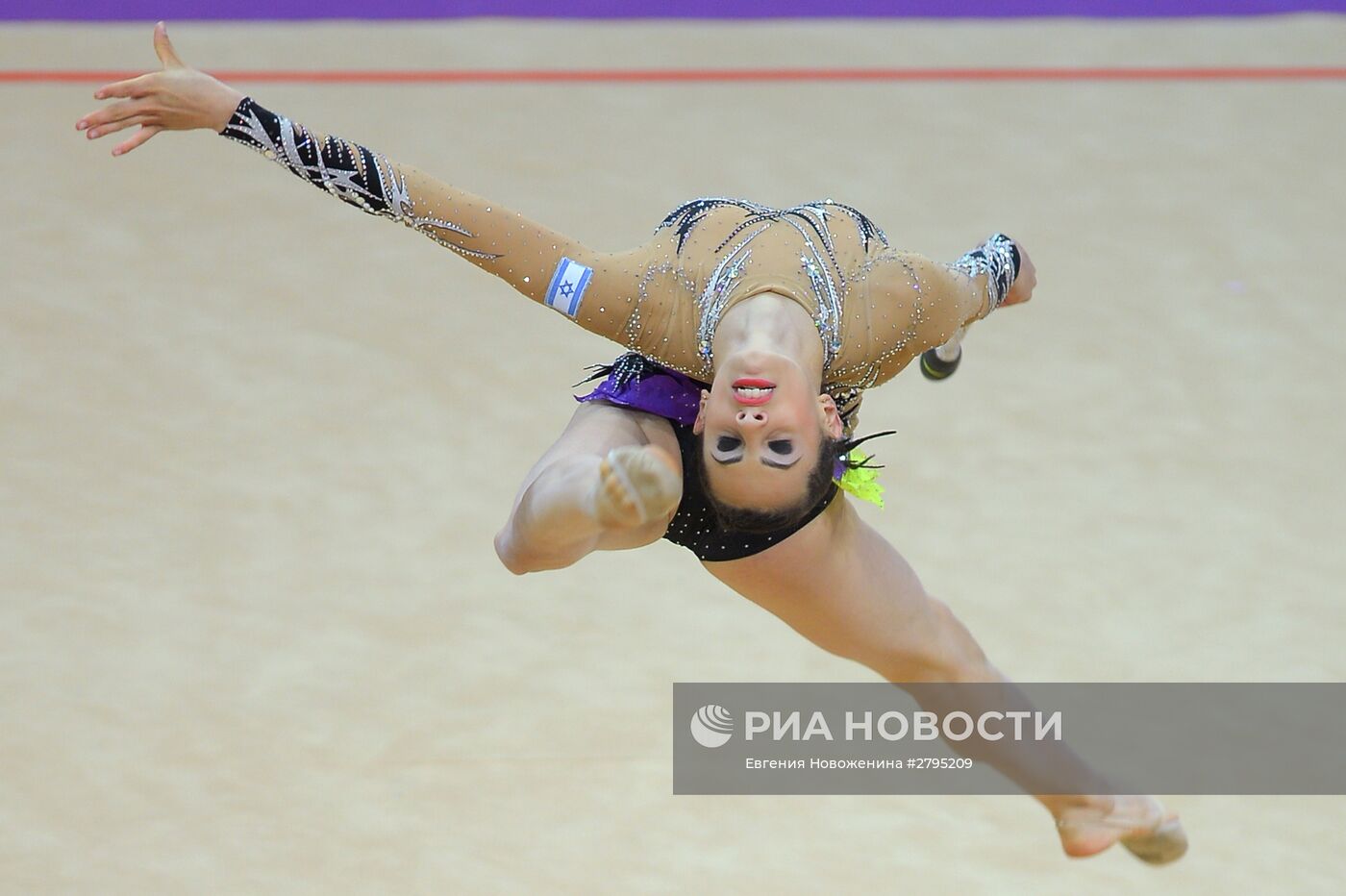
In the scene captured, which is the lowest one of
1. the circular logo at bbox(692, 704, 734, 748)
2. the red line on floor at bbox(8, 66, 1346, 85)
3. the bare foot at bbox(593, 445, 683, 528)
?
the bare foot at bbox(593, 445, 683, 528)

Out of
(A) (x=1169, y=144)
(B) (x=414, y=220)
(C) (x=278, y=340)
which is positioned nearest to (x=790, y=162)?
(A) (x=1169, y=144)

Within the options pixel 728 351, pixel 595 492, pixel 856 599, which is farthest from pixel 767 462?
pixel 856 599

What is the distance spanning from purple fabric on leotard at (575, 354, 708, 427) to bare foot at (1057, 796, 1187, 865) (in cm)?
95

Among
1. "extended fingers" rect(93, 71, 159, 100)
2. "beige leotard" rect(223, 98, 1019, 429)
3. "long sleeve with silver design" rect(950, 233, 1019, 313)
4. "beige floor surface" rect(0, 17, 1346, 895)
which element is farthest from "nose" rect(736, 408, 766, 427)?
"beige floor surface" rect(0, 17, 1346, 895)

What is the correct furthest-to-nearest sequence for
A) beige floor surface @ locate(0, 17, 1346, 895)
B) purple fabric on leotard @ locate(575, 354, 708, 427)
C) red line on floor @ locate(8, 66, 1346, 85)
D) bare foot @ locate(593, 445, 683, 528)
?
red line on floor @ locate(8, 66, 1346, 85) < beige floor surface @ locate(0, 17, 1346, 895) < purple fabric on leotard @ locate(575, 354, 708, 427) < bare foot @ locate(593, 445, 683, 528)

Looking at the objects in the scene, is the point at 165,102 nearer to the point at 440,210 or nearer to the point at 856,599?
the point at 440,210

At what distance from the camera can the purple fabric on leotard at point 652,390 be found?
264cm

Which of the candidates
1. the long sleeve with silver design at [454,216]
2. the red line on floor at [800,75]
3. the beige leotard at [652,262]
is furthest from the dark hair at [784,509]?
the red line on floor at [800,75]

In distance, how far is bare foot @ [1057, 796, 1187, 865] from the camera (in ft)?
9.71

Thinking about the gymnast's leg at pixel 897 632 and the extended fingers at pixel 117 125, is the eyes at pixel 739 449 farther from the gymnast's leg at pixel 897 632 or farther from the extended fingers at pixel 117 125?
the extended fingers at pixel 117 125

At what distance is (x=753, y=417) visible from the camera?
7.28 feet

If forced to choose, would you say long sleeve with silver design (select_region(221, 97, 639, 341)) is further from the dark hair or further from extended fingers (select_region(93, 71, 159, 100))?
the dark hair

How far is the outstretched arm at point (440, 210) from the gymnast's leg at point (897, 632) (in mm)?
461

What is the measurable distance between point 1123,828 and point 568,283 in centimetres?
→ 132
